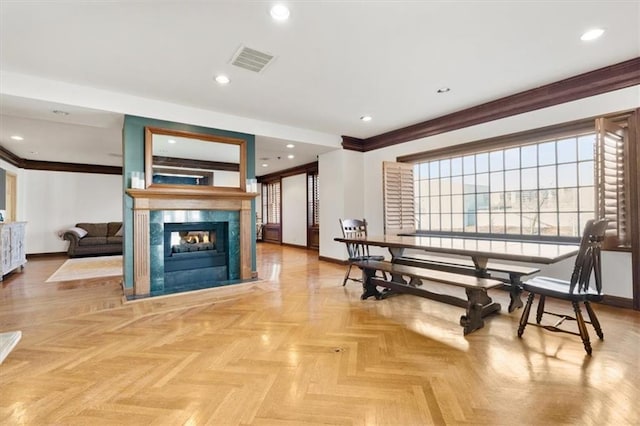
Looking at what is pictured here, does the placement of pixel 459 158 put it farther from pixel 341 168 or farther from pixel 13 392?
pixel 13 392

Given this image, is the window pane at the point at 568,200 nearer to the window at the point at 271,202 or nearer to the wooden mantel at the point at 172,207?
the wooden mantel at the point at 172,207

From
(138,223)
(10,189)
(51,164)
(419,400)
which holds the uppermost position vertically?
(51,164)

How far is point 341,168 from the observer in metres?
5.68

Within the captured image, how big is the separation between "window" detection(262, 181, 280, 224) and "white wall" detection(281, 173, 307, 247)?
45 centimetres

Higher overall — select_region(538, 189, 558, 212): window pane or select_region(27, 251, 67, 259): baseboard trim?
select_region(538, 189, 558, 212): window pane

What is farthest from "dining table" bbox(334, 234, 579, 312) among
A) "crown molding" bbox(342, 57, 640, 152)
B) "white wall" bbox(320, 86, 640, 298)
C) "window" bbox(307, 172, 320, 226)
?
"window" bbox(307, 172, 320, 226)

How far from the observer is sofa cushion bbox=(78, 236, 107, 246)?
6773mm

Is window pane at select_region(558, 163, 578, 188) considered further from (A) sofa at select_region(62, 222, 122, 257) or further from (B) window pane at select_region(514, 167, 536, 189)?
(A) sofa at select_region(62, 222, 122, 257)

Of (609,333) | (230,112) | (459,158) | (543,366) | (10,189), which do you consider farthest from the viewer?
(10,189)

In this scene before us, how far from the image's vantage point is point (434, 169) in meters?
5.02

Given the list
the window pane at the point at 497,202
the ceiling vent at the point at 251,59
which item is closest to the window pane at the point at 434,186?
the window pane at the point at 497,202

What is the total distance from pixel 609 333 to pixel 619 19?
8.19ft

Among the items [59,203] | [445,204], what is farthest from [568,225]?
[59,203]

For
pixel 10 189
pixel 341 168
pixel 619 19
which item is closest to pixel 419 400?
pixel 619 19
